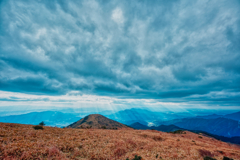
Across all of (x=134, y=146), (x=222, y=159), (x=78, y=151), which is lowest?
(x=222, y=159)

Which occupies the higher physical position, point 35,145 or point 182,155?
point 35,145

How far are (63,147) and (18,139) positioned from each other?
23.6 ft

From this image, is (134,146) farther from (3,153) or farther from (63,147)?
(3,153)

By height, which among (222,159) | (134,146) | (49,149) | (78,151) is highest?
(49,149)

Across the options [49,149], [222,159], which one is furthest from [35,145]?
[222,159]

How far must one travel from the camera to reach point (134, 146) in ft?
69.1

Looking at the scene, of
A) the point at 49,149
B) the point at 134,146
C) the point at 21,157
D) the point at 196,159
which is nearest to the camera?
the point at 21,157

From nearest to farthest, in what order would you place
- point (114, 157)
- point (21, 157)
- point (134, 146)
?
point (21, 157), point (114, 157), point (134, 146)

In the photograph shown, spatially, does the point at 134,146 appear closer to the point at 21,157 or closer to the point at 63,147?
the point at 63,147

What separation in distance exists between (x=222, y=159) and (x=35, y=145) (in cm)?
3096

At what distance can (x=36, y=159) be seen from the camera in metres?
12.2

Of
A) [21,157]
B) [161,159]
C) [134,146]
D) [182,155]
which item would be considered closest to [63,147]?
[21,157]

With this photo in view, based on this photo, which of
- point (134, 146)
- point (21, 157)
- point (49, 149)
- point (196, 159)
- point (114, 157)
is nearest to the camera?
point (21, 157)

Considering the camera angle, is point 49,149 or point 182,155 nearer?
point 49,149
